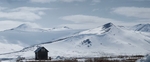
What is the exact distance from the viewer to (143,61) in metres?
24.2

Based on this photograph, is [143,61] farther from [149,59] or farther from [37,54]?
[37,54]

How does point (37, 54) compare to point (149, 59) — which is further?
point (37, 54)

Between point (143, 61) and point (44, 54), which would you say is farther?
point (44, 54)

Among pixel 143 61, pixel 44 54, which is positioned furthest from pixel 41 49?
pixel 143 61

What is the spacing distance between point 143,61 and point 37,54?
68.6 metres

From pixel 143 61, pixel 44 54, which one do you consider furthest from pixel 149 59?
pixel 44 54

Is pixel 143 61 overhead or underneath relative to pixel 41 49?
underneath

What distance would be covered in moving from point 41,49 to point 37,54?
6.04 ft

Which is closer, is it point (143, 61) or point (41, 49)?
point (143, 61)

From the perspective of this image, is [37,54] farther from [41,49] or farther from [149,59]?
[149,59]

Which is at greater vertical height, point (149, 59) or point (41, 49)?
point (41, 49)

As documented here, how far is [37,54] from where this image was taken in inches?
3575

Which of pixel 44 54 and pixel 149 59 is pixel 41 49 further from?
pixel 149 59

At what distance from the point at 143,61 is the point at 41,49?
6886cm
